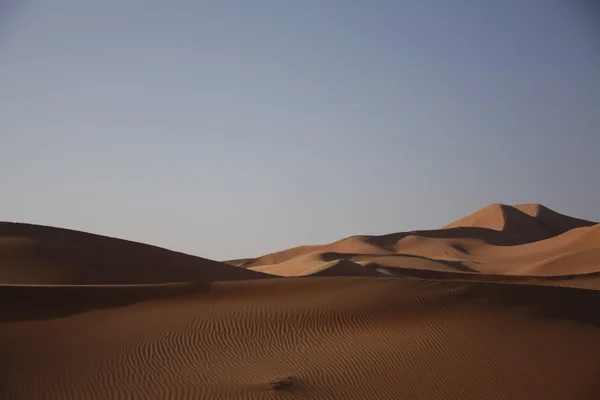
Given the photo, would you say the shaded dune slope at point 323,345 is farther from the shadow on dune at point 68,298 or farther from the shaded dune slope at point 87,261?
the shaded dune slope at point 87,261

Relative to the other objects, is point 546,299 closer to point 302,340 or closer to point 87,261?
point 302,340

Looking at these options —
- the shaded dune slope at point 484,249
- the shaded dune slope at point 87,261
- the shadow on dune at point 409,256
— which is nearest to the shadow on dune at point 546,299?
the shaded dune slope at point 87,261

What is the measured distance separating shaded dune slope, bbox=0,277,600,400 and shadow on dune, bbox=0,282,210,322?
9 centimetres

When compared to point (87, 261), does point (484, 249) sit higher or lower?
higher

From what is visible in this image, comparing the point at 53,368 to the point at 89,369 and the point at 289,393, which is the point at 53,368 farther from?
the point at 289,393

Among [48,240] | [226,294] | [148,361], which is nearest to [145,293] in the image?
[226,294]

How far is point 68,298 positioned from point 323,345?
5.81 metres

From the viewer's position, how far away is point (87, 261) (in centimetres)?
2195

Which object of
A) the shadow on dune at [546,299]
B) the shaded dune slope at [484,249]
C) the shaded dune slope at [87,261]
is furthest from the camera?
the shaded dune slope at [484,249]

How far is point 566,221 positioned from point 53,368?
74.8 m

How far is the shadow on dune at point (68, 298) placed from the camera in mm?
12734

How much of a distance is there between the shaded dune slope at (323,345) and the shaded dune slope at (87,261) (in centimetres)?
636

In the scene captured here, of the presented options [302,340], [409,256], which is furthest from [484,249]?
[302,340]

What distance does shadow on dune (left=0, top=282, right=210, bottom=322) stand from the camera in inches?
501
